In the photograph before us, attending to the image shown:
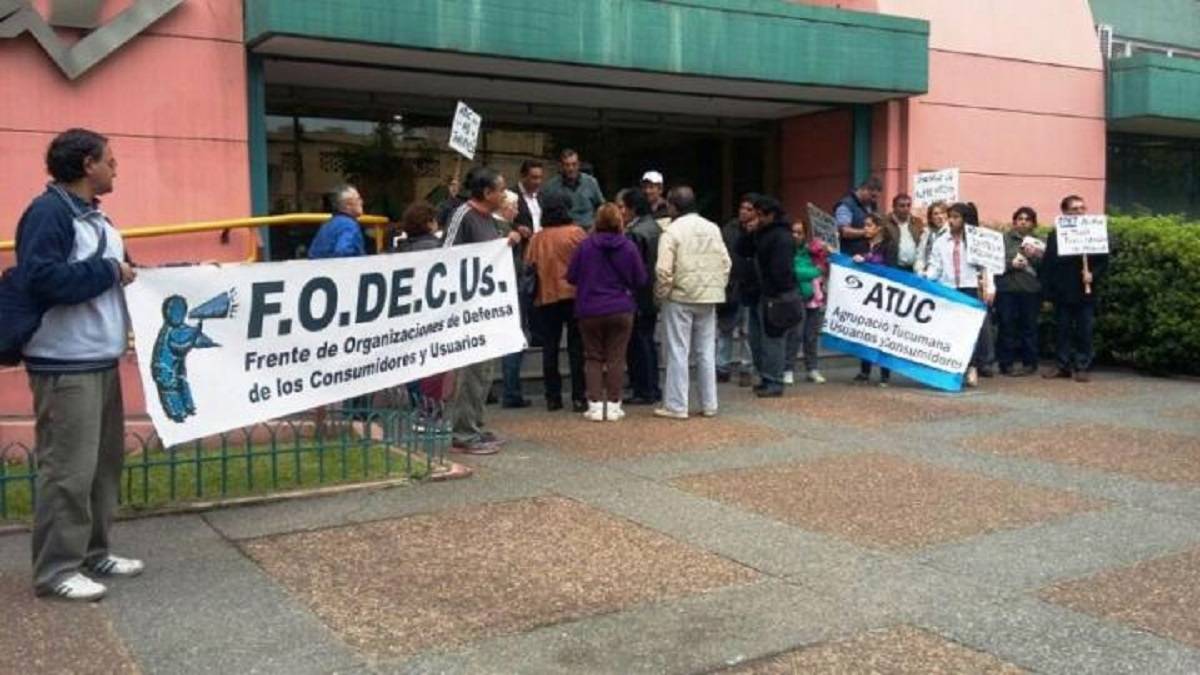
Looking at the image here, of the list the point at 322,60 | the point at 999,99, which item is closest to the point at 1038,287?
the point at 999,99

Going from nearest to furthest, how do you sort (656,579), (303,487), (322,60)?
(656,579), (303,487), (322,60)

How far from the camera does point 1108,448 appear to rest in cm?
800

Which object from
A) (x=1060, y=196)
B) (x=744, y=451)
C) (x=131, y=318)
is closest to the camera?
(x=131, y=318)

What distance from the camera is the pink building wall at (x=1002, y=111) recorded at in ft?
44.6

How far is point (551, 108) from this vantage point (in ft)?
44.8

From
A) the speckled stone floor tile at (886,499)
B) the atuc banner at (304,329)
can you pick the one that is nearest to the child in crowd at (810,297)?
the speckled stone floor tile at (886,499)

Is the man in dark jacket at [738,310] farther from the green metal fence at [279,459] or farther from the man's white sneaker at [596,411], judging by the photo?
the green metal fence at [279,459]

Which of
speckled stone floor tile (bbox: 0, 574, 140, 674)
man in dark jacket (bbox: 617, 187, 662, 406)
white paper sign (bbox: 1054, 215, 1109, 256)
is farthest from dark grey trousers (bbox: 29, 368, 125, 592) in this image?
white paper sign (bbox: 1054, 215, 1109, 256)

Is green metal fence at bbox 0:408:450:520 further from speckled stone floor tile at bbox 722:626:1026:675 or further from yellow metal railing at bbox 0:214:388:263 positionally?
speckled stone floor tile at bbox 722:626:1026:675

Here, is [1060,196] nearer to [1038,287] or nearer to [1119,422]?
[1038,287]

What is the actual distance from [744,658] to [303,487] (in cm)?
329

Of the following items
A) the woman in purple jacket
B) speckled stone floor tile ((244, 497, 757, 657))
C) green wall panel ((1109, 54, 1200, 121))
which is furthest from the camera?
green wall panel ((1109, 54, 1200, 121))

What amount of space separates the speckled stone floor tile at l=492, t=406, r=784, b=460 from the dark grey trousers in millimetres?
3501

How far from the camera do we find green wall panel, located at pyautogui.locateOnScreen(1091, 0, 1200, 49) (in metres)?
16.2
